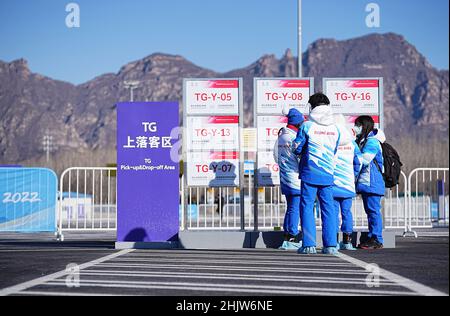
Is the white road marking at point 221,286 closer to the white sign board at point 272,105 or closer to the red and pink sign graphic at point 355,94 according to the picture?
the white sign board at point 272,105

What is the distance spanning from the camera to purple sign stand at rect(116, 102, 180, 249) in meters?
12.1

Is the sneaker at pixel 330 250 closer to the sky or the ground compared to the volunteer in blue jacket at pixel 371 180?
closer to the ground

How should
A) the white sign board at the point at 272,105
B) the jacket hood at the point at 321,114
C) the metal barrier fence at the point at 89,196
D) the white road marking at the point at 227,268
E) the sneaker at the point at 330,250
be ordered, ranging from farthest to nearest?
the metal barrier fence at the point at 89,196 → the white sign board at the point at 272,105 → the sneaker at the point at 330,250 → the jacket hood at the point at 321,114 → the white road marking at the point at 227,268

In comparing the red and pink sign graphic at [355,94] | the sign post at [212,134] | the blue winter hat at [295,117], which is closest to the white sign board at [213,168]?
the sign post at [212,134]

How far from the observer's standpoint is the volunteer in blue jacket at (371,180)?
11828 millimetres

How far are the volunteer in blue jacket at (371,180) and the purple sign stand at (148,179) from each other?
2727mm

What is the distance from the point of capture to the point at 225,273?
7.51 m

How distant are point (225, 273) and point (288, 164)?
4.13 meters

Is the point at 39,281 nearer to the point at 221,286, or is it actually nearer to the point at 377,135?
the point at 221,286

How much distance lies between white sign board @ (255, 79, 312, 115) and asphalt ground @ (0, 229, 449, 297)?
3.55 metres

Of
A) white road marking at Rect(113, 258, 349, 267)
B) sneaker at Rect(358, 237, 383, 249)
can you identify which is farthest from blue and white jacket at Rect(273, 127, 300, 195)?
white road marking at Rect(113, 258, 349, 267)

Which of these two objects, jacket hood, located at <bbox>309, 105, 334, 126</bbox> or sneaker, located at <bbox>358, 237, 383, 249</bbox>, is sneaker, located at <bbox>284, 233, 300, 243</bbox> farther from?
jacket hood, located at <bbox>309, 105, 334, 126</bbox>

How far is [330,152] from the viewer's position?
33.5 feet

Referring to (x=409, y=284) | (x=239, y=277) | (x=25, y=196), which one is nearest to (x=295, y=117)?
(x=239, y=277)
